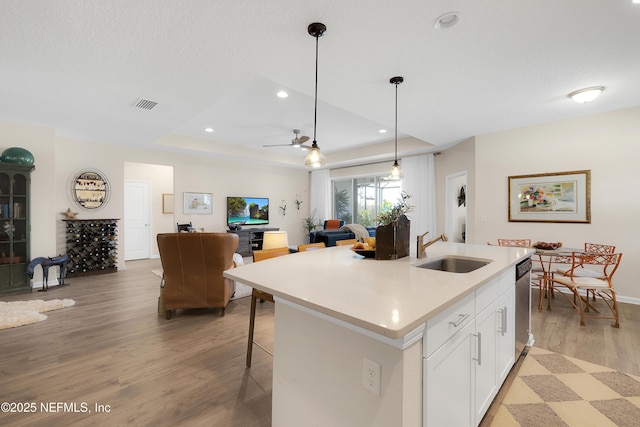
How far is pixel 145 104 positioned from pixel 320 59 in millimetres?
2450

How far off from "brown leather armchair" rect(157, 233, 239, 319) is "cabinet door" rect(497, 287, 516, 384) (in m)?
2.63

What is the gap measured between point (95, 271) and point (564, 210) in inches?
320

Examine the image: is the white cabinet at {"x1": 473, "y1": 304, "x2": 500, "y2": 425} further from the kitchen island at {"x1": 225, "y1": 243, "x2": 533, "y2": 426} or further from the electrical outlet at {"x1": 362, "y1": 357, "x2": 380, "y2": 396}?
the electrical outlet at {"x1": 362, "y1": 357, "x2": 380, "y2": 396}

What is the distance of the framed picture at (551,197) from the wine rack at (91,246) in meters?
7.35

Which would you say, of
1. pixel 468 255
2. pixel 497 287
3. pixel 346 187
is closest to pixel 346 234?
Answer: pixel 346 187

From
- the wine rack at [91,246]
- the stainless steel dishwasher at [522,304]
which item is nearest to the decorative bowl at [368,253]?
the stainless steel dishwasher at [522,304]

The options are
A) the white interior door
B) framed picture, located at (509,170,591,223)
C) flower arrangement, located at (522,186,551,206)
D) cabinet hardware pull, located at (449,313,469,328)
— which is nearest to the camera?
cabinet hardware pull, located at (449,313,469,328)

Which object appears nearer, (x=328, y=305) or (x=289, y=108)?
(x=328, y=305)

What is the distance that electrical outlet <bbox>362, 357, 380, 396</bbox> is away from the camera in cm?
101

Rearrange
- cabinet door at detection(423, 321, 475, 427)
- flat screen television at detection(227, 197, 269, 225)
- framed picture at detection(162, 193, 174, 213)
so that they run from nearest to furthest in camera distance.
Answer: cabinet door at detection(423, 321, 475, 427) < flat screen television at detection(227, 197, 269, 225) < framed picture at detection(162, 193, 174, 213)

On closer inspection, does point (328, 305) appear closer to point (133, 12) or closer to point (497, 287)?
point (497, 287)

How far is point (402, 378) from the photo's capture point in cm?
96

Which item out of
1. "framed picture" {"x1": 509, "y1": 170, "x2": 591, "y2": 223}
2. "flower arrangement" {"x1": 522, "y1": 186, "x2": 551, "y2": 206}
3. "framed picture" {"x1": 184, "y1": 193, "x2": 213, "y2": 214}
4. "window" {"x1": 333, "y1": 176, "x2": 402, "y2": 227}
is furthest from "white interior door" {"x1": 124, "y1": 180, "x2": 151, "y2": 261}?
"flower arrangement" {"x1": 522, "y1": 186, "x2": 551, "y2": 206}

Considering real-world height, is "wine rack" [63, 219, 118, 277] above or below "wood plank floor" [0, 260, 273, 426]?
above
